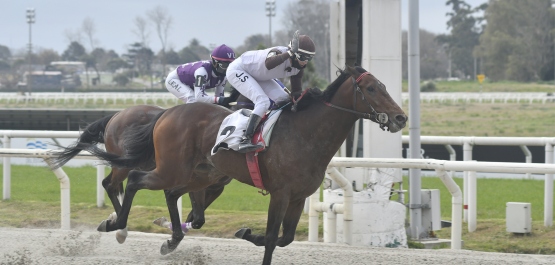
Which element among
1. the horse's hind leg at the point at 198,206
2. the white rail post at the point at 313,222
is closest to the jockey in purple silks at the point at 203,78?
the horse's hind leg at the point at 198,206

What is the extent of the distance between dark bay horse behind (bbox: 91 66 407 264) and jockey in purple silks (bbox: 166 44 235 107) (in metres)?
0.48

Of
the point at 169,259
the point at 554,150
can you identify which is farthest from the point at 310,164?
the point at 554,150

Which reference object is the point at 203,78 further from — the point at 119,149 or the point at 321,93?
Answer: the point at 321,93

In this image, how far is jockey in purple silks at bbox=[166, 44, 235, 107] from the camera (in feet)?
21.5

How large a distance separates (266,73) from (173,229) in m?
1.50

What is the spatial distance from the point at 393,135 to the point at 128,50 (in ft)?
189

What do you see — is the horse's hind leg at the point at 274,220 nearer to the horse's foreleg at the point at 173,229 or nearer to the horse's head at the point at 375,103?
the horse's head at the point at 375,103

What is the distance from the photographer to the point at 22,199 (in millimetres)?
9484

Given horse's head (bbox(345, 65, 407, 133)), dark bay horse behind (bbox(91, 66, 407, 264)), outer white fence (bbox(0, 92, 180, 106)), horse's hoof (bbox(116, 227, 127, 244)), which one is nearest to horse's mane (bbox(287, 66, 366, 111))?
dark bay horse behind (bbox(91, 66, 407, 264))

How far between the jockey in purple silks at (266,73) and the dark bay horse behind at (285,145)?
0.50 feet

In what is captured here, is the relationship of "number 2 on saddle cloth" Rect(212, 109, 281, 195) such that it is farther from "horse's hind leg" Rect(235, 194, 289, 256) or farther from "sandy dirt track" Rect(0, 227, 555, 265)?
"sandy dirt track" Rect(0, 227, 555, 265)

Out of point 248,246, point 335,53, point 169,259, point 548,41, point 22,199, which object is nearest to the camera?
point 169,259

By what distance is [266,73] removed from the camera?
5.86 m

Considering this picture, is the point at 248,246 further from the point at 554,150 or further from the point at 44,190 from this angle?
the point at 44,190
